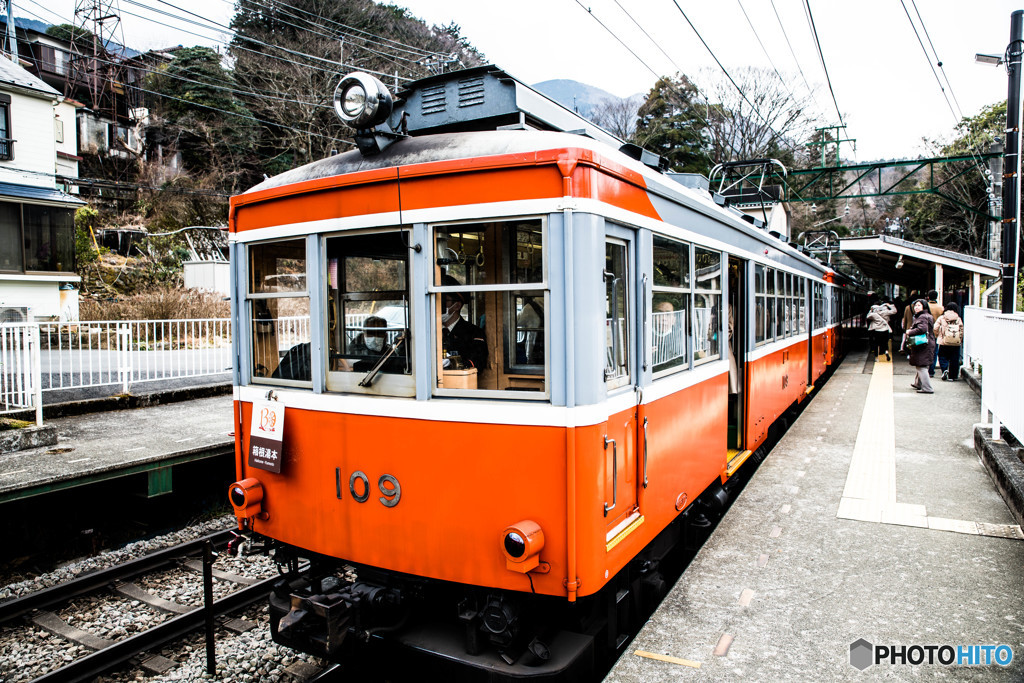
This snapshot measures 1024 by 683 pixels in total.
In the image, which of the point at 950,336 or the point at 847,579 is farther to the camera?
the point at 950,336

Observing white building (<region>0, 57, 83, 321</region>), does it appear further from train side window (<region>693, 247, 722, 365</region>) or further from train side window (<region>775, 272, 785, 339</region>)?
train side window (<region>693, 247, 722, 365</region>)

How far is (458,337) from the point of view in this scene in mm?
3514

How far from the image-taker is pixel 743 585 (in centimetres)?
433

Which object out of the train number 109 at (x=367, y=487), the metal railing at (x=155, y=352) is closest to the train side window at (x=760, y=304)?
the train number 109 at (x=367, y=487)

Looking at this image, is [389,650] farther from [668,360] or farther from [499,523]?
[668,360]

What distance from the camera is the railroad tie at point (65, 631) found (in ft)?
15.7

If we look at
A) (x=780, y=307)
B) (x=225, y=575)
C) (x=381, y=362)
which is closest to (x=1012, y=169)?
(x=780, y=307)

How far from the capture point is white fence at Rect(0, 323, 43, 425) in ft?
25.9

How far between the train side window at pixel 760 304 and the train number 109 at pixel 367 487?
4601 mm

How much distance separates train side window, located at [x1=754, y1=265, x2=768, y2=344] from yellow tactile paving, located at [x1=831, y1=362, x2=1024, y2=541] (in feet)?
5.45

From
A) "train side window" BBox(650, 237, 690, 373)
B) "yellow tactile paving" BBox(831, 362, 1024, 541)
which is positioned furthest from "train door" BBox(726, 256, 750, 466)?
"train side window" BBox(650, 237, 690, 373)

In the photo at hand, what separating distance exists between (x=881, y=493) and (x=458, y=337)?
15.8ft

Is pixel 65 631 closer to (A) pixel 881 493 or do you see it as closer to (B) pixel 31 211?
(A) pixel 881 493

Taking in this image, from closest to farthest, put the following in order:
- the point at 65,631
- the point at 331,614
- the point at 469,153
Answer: the point at 469,153 < the point at 331,614 < the point at 65,631
